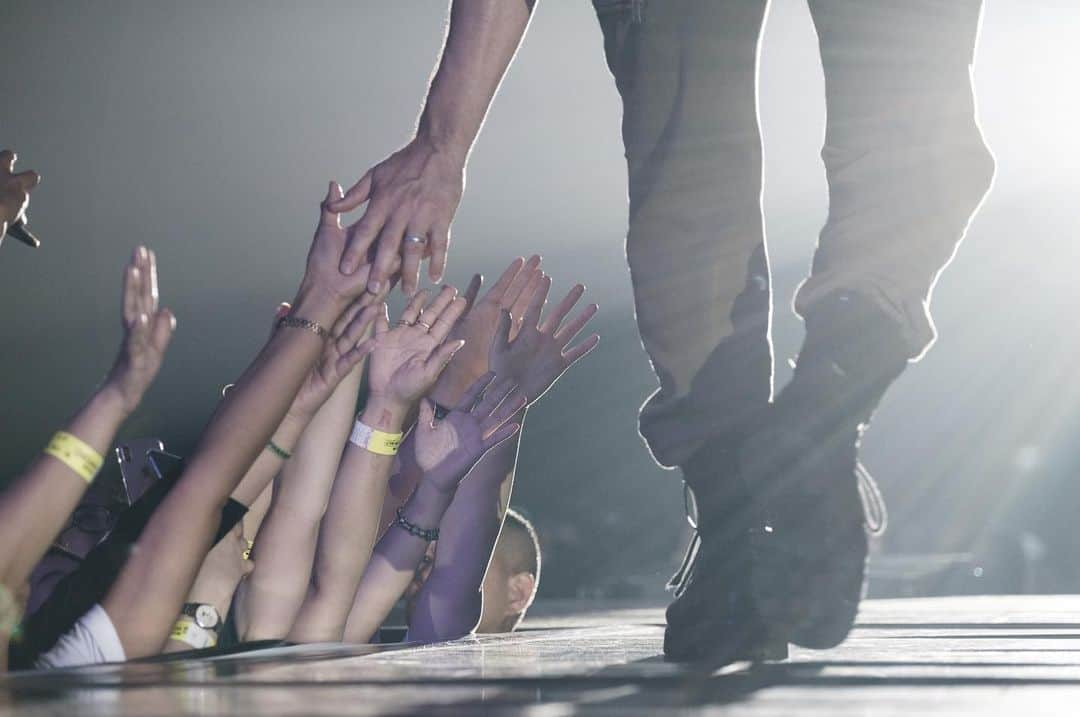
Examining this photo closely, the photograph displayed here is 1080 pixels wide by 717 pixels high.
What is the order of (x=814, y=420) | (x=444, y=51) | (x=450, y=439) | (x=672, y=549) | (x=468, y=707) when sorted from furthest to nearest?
(x=672, y=549) → (x=450, y=439) → (x=444, y=51) → (x=814, y=420) → (x=468, y=707)

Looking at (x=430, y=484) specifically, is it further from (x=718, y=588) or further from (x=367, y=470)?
(x=718, y=588)

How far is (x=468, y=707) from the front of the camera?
2.35 ft

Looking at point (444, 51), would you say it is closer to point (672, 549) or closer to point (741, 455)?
point (741, 455)

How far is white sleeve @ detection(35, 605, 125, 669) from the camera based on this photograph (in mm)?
Answer: 1197

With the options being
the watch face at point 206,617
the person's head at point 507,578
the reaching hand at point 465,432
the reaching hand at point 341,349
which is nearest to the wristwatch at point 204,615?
the watch face at point 206,617

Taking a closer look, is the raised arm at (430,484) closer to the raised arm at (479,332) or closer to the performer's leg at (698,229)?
the raised arm at (479,332)

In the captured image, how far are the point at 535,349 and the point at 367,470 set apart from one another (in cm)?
51

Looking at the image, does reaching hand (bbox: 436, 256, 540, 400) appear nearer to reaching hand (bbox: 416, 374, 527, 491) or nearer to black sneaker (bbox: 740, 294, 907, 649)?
reaching hand (bbox: 416, 374, 527, 491)

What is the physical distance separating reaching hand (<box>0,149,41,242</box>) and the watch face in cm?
54

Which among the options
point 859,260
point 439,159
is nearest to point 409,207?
point 439,159

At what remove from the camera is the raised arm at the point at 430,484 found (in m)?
1.81

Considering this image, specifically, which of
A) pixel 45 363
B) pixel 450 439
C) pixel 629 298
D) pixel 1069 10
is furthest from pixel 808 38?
pixel 45 363

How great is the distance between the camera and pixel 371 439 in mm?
1719

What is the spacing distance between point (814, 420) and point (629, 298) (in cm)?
716
